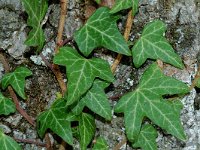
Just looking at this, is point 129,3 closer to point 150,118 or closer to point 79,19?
point 79,19

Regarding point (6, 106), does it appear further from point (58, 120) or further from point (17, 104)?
point (58, 120)

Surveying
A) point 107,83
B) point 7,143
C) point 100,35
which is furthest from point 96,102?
point 7,143

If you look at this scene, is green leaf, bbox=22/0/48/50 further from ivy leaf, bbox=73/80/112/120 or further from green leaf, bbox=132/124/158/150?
green leaf, bbox=132/124/158/150

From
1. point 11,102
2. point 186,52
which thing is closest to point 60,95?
point 11,102

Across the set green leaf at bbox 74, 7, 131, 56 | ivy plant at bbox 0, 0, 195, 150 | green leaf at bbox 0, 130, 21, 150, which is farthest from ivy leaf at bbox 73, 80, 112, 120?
green leaf at bbox 0, 130, 21, 150

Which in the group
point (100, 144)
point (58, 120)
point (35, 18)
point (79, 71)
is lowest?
point (100, 144)
